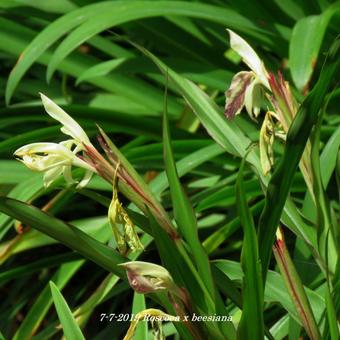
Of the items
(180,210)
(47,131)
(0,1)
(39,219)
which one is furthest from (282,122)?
(0,1)

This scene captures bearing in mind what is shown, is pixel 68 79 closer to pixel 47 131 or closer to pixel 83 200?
pixel 83 200

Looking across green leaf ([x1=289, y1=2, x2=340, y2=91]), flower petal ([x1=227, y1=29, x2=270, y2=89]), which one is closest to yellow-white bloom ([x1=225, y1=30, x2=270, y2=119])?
flower petal ([x1=227, y1=29, x2=270, y2=89])

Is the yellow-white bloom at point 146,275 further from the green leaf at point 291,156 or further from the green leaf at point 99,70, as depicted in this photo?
the green leaf at point 99,70

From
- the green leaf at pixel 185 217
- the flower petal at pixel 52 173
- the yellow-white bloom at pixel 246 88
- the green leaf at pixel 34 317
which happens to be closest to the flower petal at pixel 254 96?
the yellow-white bloom at pixel 246 88

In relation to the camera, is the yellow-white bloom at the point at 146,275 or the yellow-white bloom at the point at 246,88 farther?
the yellow-white bloom at the point at 246,88

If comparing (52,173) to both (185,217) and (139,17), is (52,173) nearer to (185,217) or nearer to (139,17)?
(185,217)

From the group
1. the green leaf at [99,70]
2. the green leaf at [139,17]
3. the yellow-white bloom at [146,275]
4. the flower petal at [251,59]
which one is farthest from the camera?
the green leaf at [99,70]
